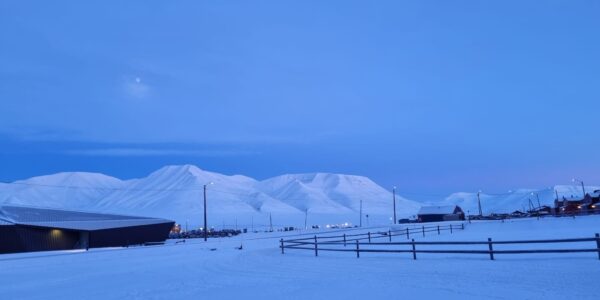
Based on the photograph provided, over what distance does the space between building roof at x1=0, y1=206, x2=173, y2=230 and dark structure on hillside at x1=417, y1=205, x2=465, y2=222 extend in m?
79.7

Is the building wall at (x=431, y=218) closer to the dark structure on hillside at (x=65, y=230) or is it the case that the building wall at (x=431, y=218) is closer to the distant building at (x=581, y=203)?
the distant building at (x=581, y=203)

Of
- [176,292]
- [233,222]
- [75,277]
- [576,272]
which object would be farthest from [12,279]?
[233,222]

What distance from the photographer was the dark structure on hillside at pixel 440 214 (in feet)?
390

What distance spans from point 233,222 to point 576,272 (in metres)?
172

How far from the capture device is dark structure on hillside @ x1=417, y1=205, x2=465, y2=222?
Result: 11894 centimetres

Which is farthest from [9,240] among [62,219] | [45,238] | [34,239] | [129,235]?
[129,235]

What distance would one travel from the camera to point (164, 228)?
63.9 meters

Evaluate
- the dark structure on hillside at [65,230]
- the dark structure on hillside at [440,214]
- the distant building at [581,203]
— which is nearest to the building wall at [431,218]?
the dark structure on hillside at [440,214]

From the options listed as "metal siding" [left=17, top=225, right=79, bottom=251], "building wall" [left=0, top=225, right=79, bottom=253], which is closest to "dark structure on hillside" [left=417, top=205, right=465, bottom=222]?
"metal siding" [left=17, top=225, right=79, bottom=251]

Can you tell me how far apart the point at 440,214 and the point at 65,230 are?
298 ft

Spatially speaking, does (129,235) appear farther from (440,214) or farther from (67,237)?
(440,214)

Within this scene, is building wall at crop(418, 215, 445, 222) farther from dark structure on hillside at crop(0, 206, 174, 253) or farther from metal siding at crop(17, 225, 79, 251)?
metal siding at crop(17, 225, 79, 251)

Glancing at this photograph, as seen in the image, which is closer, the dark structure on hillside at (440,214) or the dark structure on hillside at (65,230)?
the dark structure on hillside at (65,230)

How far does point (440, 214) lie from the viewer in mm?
120125
